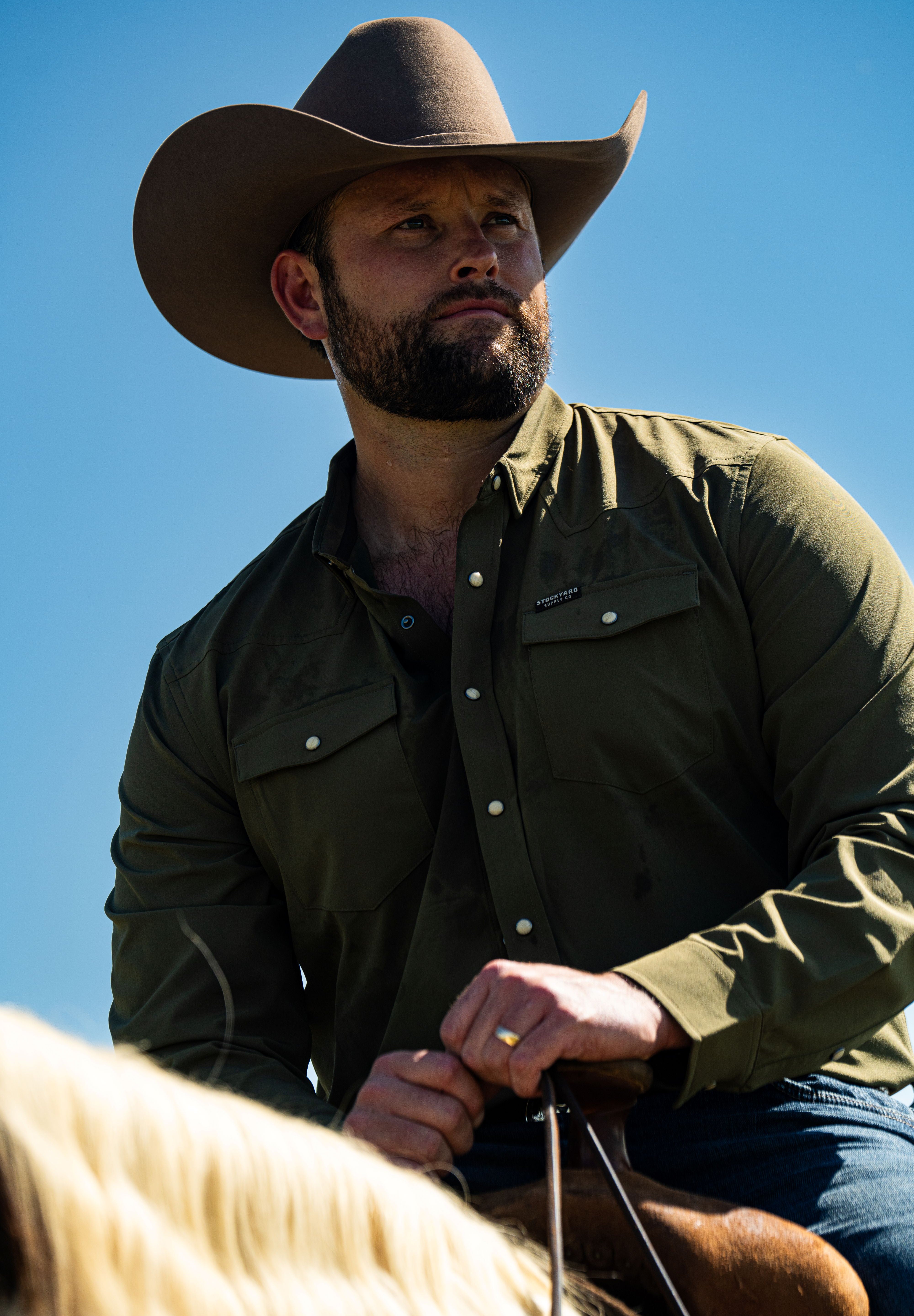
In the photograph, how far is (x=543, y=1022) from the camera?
1.69m

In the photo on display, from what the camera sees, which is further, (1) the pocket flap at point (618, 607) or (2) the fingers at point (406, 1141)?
(1) the pocket flap at point (618, 607)

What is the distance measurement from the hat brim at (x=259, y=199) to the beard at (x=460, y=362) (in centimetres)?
38

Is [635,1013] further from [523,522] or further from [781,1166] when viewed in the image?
[523,522]

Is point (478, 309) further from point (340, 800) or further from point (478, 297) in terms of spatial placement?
point (340, 800)

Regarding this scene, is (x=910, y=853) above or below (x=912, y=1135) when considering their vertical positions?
above

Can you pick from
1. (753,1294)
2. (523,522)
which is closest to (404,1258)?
(753,1294)

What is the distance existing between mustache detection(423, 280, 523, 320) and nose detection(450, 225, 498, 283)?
0.02 metres

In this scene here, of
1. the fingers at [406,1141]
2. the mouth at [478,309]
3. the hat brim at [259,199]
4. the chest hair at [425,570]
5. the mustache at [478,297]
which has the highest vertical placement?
the hat brim at [259,199]

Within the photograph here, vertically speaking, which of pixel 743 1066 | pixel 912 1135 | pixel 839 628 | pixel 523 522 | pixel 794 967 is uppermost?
pixel 523 522

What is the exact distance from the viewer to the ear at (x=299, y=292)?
3459mm

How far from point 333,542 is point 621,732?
1.02 m

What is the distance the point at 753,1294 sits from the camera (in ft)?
4.93

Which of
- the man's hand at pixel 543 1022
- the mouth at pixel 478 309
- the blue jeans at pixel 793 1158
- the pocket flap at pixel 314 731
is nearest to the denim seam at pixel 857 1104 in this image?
the blue jeans at pixel 793 1158

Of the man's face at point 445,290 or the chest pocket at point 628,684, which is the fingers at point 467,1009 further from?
the man's face at point 445,290
